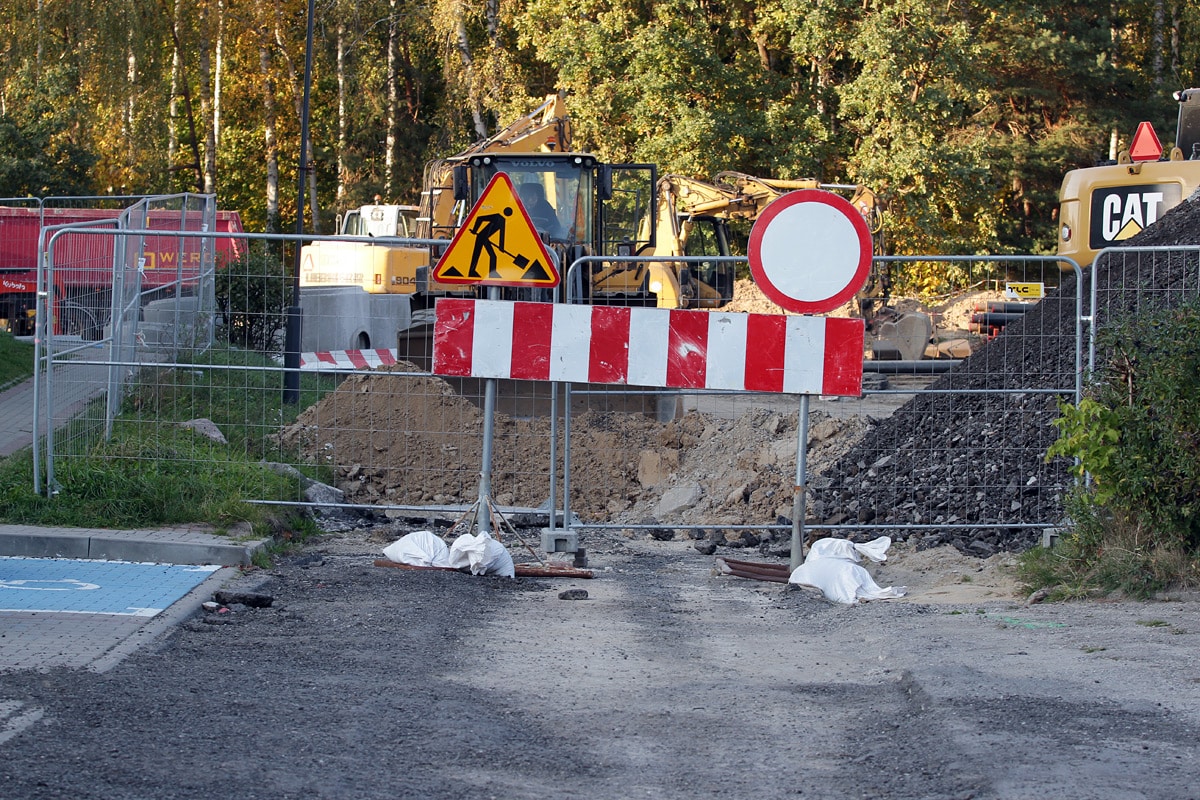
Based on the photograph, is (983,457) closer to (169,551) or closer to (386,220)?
(169,551)

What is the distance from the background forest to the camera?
31.3 m

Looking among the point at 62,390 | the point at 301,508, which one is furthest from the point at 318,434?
the point at 62,390

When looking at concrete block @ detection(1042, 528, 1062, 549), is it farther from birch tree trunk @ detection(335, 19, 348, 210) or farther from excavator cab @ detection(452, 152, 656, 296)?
birch tree trunk @ detection(335, 19, 348, 210)

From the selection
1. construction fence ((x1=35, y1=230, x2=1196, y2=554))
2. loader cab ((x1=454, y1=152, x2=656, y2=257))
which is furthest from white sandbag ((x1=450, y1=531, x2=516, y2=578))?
loader cab ((x1=454, y1=152, x2=656, y2=257))

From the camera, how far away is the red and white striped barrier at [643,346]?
26.5ft

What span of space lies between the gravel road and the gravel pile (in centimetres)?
157

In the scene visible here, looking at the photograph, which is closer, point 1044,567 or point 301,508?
point 1044,567

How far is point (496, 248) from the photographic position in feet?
26.8

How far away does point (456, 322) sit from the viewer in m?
8.30

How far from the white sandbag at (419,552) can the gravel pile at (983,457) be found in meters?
3.16

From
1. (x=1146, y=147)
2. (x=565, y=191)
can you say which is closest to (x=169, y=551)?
(x=565, y=191)

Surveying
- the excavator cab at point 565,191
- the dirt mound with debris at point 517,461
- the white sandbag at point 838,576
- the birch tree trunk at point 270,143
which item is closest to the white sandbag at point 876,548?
the white sandbag at point 838,576

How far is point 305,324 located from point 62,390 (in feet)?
Answer: 11.1

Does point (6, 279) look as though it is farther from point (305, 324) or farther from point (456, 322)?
point (456, 322)
